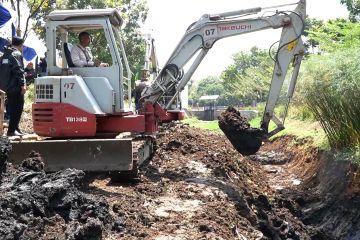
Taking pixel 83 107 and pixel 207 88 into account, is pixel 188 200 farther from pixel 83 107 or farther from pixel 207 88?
pixel 207 88

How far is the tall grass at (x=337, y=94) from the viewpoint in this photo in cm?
934

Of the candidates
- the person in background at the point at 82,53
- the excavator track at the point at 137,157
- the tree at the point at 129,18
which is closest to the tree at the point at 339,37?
the excavator track at the point at 137,157

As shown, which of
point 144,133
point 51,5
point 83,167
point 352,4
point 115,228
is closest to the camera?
point 115,228

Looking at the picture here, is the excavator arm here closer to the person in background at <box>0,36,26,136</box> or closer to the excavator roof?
the excavator roof

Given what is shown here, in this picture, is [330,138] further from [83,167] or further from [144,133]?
[83,167]

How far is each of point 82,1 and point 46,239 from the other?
74.7ft

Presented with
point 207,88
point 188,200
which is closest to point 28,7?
point 188,200

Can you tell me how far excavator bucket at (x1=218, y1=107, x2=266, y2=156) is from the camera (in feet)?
33.7

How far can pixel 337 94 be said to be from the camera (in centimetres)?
997

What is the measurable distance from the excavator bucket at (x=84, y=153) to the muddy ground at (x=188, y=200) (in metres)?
0.34

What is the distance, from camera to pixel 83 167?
777cm

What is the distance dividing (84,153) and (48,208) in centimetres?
286

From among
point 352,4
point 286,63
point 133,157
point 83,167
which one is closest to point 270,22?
point 286,63

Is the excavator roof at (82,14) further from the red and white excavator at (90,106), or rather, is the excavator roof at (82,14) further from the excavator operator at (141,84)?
the excavator operator at (141,84)
